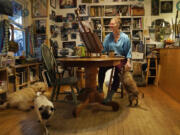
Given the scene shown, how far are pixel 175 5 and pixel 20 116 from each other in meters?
4.87

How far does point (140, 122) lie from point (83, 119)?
684 mm

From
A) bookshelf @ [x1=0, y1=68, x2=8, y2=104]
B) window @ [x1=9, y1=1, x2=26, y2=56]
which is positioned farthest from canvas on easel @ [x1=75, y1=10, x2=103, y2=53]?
window @ [x1=9, y1=1, x2=26, y2=56]

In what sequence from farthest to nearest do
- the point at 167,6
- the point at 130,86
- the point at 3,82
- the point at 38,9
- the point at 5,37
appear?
the point at 167,6, the point at 38,9, the point at 5,37, the point at 3,82, the point at 130,86

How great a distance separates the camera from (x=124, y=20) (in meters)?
4.80

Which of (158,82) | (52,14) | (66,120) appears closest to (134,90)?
(66,120)

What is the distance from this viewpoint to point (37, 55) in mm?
4156

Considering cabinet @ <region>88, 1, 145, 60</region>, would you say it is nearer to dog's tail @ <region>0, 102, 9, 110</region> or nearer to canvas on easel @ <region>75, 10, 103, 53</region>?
canvas on easel @ <region>75, 10, 103, 53</region>

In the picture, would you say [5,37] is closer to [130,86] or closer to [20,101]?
[20,101]

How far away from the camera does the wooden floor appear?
5.45 feet

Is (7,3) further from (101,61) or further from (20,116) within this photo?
(101,61)

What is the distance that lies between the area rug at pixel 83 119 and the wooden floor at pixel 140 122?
0.10 meters

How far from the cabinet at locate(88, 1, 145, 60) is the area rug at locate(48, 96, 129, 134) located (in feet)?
8.91

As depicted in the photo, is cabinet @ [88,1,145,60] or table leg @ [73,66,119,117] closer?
table leg @ [73,66,119,117]

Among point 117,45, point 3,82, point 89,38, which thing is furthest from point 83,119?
point 3,82
